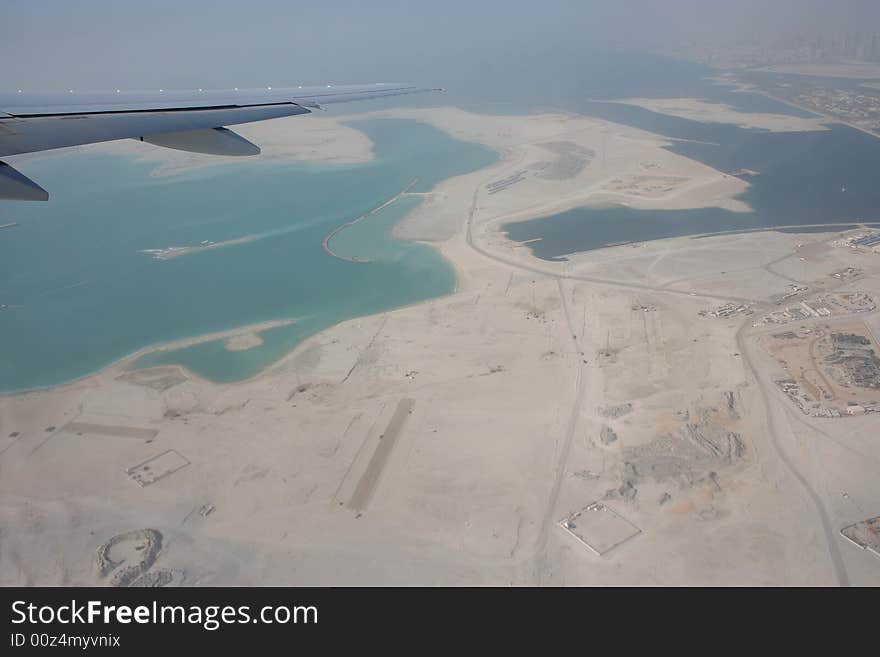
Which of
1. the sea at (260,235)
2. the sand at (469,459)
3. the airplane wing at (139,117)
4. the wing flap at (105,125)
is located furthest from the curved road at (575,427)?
the wing flap at (105,125)

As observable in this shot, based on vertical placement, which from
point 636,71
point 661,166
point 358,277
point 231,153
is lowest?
point 358,277

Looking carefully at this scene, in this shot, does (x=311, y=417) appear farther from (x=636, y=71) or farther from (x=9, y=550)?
(x=636, y=71)

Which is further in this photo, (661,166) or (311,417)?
(661,166)

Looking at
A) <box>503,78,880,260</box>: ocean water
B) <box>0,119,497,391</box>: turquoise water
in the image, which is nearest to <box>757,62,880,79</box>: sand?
<box>503,78,880,260</box>: ocean water

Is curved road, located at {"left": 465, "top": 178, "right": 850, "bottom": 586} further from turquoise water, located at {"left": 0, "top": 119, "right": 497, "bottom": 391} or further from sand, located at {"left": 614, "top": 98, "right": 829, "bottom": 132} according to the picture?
sand, located at {"left": 614, "top": 98, "right": 829, "bottom": 132}

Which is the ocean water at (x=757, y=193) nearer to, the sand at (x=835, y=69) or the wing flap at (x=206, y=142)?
the wing flap at (x=206, y=142)

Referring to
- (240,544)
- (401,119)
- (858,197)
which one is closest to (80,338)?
(240,544)

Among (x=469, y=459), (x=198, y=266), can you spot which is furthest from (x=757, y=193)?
→ (x=198, y=266)
